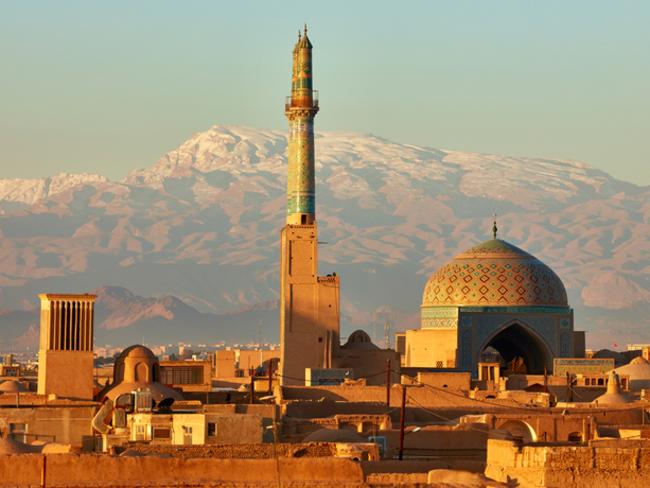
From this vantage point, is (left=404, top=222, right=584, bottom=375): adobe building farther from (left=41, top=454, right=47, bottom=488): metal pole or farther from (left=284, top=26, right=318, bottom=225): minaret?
(left=41, top=454, right=47, bottom=488): metal pole

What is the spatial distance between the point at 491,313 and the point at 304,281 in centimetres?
531

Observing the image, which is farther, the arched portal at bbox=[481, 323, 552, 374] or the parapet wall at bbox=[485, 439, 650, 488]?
the arched portal at bbox=[481, 323, 552, 374]

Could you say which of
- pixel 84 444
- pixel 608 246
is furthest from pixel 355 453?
pixel 608 246

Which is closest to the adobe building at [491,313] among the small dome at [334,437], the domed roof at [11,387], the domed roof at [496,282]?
the domed roof at [496,282]

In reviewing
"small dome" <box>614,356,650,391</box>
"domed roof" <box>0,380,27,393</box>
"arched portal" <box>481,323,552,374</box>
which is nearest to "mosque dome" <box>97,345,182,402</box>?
"domed roof" <box>0,380,27,393</box>

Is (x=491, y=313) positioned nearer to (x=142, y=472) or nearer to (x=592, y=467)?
(x=592, y=467)

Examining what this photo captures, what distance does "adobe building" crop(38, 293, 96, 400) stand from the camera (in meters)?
35.4

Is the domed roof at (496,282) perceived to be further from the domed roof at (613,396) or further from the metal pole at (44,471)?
the metal pole at (44,471)

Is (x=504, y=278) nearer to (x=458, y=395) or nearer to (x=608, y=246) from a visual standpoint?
(x=458, y=395)

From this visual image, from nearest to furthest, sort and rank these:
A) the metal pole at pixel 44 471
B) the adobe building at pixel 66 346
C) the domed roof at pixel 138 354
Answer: the metal pole at pixel 44 471
the adobe building at pixel 66 346
the domed roof at pixel 138 354

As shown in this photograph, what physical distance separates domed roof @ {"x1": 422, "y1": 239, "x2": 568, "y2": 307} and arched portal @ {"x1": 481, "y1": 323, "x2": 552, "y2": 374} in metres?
0.73

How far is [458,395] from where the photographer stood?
38.0 metres

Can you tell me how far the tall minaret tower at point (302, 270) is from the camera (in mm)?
46781

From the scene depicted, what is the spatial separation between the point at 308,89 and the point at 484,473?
33.8 metres
